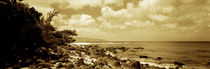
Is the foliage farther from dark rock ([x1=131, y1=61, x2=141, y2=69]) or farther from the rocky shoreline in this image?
dark rock ([x1=131, y1=61, x2=141, y2=69])

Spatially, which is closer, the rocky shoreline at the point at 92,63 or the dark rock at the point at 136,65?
the rocky shoreline at the point at 92,63

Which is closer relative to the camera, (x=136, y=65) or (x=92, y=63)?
(x=136, y=65)

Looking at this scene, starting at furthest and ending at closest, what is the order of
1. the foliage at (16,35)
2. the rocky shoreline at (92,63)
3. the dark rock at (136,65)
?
the dark rock at (136,65)
the rocky shoreline at (92,63)
the foliage at (16,35)

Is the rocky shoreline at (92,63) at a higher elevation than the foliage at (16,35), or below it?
below

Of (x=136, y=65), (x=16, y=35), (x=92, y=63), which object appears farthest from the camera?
(x=92, y=63)

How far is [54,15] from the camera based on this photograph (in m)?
21.7

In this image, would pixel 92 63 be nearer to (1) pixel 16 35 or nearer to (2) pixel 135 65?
(2) pixel 135 65

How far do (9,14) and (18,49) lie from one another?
3.19 m

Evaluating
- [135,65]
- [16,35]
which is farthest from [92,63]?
[16,35]

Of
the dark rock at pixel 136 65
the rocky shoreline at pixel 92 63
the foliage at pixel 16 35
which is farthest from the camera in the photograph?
the dark rock at pixel 136 65

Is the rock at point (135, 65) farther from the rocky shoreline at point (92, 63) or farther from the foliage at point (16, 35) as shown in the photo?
the foliage at point (16, 35)

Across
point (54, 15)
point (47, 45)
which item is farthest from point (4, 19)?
point (54, 15)

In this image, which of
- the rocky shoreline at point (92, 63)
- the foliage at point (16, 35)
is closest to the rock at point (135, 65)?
the rocky shoreline at point (92, 63)

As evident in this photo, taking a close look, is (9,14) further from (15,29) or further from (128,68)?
(128,68)
